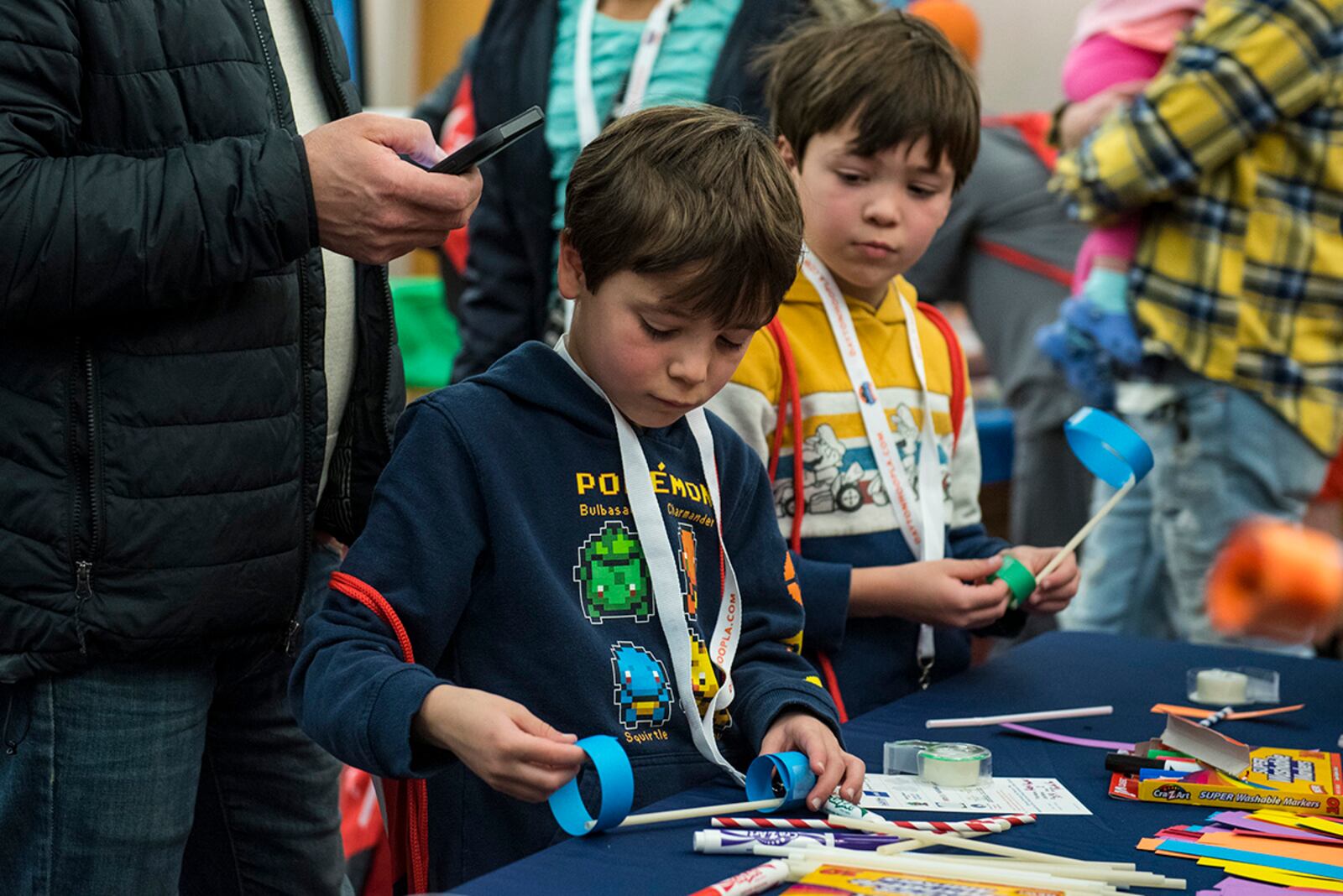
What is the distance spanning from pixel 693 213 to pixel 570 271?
6.2 inches

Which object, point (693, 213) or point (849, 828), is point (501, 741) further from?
point (693, 213)

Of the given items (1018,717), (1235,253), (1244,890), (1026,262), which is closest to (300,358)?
(1018,717)

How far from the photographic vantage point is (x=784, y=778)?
1.36 meters

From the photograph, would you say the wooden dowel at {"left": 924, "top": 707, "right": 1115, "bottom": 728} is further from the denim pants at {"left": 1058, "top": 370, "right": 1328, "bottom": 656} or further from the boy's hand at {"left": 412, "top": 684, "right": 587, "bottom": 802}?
the denim pants at {"left": 1058, "top": 370, "right": 1328, "bottom": 656}

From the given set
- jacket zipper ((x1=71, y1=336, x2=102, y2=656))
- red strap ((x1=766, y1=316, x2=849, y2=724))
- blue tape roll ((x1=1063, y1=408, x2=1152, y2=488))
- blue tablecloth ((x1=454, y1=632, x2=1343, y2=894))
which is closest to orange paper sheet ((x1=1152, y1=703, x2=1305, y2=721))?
blue tablecloth ((x1=454, y1=632, x2=1343, y2=894))

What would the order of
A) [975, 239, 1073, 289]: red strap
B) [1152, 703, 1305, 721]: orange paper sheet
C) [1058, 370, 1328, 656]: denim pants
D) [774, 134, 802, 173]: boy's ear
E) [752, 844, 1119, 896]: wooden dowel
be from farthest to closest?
[975, 239, 1073, 289]: red strap
[1058, 370, 1328, 656]: denim pants
[774, 134, 802, 173]: boy's ear
[1152, 703, 1305, 721]: orange paper sheet
[752, 844, 1119, 896]: wooden dowel

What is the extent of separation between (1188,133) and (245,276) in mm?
1954

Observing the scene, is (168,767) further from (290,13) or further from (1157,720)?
(1157,720)

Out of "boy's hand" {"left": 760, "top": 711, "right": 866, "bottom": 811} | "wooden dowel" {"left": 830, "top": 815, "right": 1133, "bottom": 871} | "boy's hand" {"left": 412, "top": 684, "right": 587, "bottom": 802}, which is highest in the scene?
"boy's hand" {"left": 412, "top": 684, "right": 587, "bottom": 802}

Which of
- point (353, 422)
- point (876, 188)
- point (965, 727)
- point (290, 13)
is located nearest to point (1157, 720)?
point (965, 727)

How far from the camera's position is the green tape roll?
190cm

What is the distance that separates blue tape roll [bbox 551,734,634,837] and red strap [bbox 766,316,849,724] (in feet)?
2.23

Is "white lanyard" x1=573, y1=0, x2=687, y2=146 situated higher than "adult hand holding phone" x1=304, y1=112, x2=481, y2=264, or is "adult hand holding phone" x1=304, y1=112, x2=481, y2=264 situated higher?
"white lanyard" x1=573, y1=0, x2=687, y2=146

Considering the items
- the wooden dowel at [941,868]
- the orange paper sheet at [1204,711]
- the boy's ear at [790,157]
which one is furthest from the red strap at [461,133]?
the wooden dowel at [941,868]
